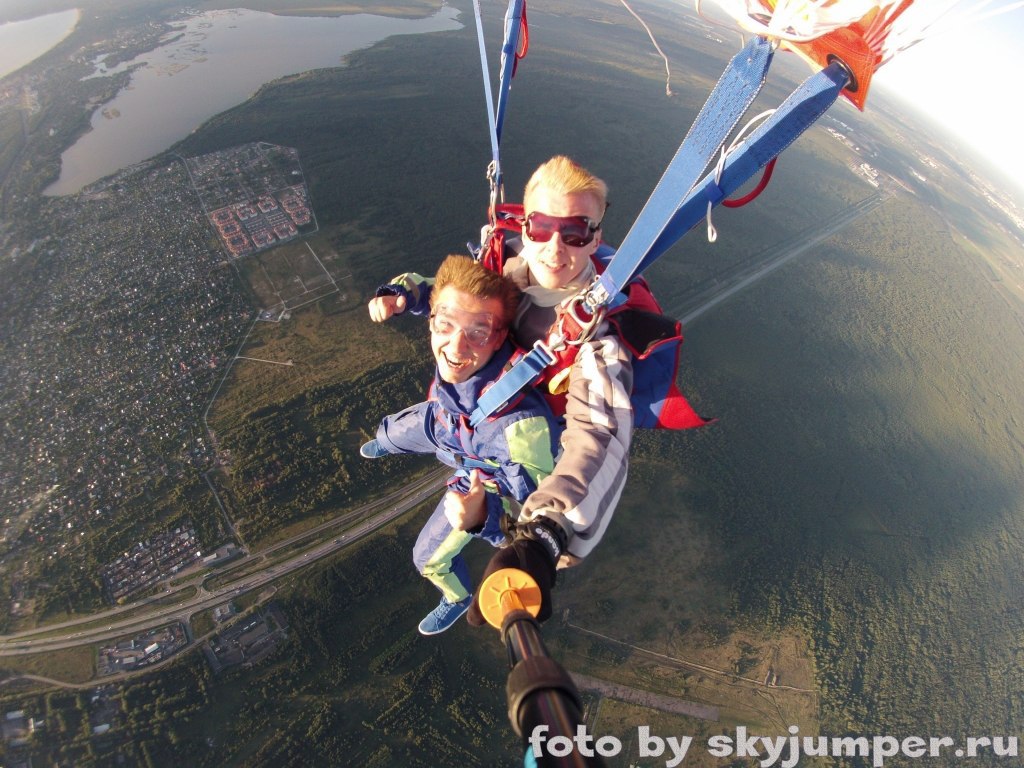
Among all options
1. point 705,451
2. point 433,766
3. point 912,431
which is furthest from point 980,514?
point 433,766

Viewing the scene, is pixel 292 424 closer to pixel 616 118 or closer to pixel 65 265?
pixel 65 265

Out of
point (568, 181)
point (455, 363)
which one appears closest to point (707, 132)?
point (568, 181)

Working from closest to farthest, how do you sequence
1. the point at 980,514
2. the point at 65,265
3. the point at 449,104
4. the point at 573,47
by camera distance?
1. the point at 65,265
2. the point at 980,514
3. the point at 449,104
4. the point at 573,47

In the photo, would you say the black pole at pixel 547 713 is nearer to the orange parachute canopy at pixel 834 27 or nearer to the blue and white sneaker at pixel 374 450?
the orange parachute canopy at pixel 834 27

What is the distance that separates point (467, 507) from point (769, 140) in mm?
2330

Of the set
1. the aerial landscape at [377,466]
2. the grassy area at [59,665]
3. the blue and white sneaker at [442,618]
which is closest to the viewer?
the blue and white sneaker at [442,618]

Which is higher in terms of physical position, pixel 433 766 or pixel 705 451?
pixel 705 451

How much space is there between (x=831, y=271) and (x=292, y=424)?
56063mm

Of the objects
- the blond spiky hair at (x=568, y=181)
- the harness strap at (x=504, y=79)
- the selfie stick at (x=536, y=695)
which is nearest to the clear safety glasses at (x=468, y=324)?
the blond spiky hair at (x=568, y=181)

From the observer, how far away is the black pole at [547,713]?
132 centimetres

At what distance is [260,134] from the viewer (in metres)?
43.7

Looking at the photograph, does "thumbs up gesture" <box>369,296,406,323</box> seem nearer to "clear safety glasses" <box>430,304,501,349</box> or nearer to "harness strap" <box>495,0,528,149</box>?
"clear safety glasses" <box>430,304,501,349</box>

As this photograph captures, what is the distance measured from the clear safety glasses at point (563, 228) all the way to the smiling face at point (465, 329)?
0.55 metres

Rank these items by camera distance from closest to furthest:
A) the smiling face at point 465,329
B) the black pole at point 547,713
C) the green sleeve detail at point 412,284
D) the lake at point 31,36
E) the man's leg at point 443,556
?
the black pole at point 547,713
the smiling face at point 465,329
the green sleeve detail at point 412,284
the man's leg at point 443,556
the lake at point 31,36
